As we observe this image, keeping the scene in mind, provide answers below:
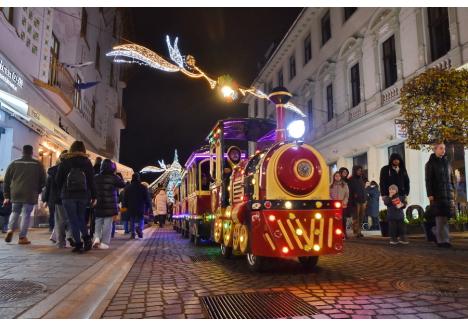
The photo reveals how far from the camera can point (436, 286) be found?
404 centimetres

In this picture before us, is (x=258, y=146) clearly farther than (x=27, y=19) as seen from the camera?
No

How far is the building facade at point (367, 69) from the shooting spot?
14336 mm

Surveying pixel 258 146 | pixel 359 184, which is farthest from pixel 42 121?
pixel 359 184

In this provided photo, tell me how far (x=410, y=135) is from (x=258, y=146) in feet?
17.3

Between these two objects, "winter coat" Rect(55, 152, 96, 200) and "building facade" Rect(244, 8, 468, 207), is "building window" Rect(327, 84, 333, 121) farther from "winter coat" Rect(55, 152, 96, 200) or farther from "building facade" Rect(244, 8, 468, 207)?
"winter coat" Rect(55, 152, 96, 200)

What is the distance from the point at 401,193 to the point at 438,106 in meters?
3.02

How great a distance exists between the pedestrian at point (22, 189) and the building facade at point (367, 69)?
9.95 m

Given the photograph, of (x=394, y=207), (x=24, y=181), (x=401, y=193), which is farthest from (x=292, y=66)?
(x=24, y=181)

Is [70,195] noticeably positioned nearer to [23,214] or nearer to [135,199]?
[23,214]

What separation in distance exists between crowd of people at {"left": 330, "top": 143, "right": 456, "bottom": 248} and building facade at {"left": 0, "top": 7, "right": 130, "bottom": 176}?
350 inches

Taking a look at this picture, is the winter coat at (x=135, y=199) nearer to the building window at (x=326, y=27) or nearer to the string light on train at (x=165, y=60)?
the string light on train at (x=165, y=60)

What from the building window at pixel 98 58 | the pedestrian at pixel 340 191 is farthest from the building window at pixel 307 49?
the pedestrian at pixel 340 191

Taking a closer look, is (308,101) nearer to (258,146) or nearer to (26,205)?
(258,146)

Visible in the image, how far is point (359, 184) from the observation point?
35.3 ft
